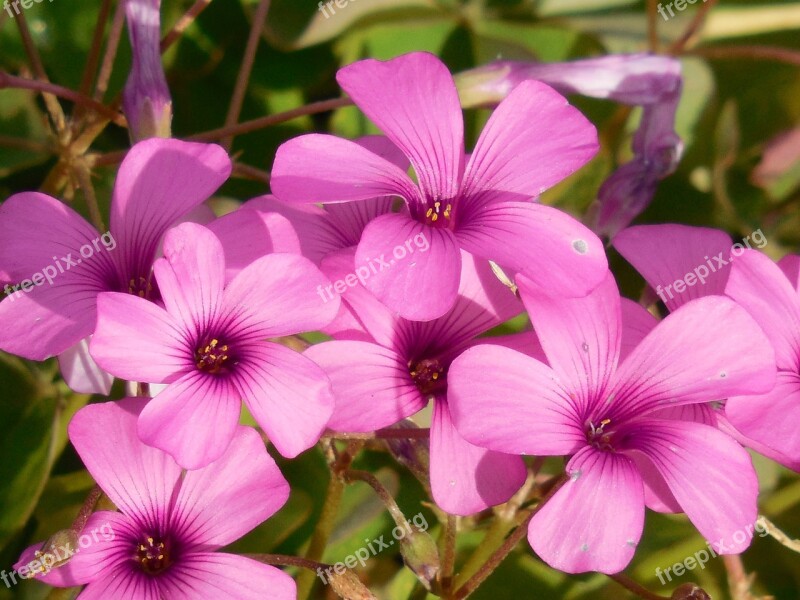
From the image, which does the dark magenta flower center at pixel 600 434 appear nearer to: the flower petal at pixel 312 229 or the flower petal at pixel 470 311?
the flower petal at pixel 470 311

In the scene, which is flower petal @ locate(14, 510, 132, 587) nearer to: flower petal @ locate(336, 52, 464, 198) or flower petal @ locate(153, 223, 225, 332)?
flower petal @ locate(153, 223, 225, 332)

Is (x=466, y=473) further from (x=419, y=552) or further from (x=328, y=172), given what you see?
(x=328, y=172)

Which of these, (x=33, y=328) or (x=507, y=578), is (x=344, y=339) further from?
(x=507, y=578)

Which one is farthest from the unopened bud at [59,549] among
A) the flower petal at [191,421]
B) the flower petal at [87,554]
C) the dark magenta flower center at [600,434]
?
the dark magenta flower center at [600,434]

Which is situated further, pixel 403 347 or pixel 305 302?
pixel 403 347

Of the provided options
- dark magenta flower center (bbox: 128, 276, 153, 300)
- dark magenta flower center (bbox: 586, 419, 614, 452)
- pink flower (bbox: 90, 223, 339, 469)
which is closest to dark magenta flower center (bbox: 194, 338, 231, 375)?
pink flower (bbox: 90, 223, 339, 469)

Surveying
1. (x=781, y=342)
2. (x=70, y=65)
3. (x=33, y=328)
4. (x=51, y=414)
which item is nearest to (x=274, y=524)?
(x=51, y=414)
